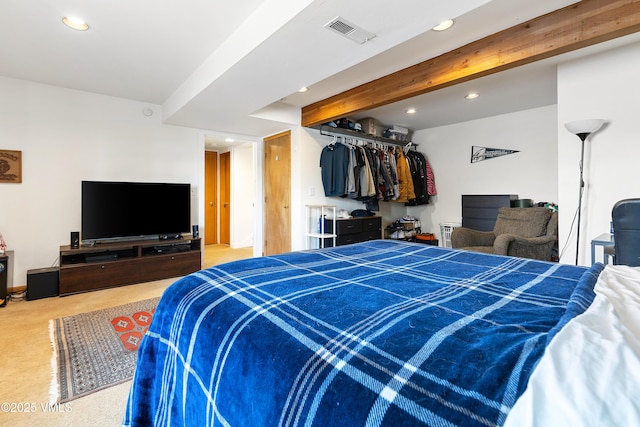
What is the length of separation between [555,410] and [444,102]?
13.6ft

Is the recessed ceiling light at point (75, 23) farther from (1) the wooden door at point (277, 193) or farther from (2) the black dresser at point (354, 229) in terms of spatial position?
(2) the black dresser at point (354, 229)

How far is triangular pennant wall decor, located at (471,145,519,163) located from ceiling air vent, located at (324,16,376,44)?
11.6ft

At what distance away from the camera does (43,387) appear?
1.58 meters

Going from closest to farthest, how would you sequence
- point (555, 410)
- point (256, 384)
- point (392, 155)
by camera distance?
point (555, 410)
point (256, 384)
point (392, 155)

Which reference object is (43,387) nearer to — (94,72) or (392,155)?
(94,72)

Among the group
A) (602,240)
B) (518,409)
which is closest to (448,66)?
(602,240)

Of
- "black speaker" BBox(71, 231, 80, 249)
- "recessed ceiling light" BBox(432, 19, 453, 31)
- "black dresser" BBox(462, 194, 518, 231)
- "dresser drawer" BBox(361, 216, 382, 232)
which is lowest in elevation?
"black speaker" BBox(71, 231, 80, 249)

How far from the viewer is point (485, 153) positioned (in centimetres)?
465

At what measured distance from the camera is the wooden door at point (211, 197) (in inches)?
257

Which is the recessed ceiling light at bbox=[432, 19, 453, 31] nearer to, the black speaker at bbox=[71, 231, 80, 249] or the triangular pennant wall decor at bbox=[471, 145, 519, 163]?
the triangular pennant wall decor at bbox=[471, 145, 519, 163]

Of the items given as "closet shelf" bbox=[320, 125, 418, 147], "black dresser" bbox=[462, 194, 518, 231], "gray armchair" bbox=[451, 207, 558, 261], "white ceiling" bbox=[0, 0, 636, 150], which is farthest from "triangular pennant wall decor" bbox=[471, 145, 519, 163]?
"gray armchair" bbox=[451, 207, 558, 261]

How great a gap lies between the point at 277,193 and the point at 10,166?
3054mm

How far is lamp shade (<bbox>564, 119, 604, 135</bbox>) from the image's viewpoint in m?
2.42

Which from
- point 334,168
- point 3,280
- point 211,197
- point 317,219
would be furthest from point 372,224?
point 3,280
